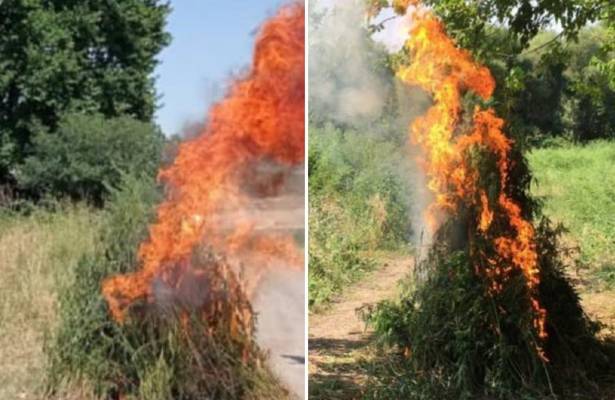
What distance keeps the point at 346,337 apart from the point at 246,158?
2.71 ft

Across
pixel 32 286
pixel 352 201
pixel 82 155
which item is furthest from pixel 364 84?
pixel 82 155

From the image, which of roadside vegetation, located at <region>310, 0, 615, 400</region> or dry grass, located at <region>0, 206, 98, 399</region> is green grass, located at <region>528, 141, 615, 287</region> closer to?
roadside vegetation, located at <region>310, 0, 615, 400</region>

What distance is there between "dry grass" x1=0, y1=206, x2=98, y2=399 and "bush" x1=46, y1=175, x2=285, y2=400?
0.56 ft

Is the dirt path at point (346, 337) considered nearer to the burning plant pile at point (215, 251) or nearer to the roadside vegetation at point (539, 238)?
the roadside vegetation at point (539, 238)

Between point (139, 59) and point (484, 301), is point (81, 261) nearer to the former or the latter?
point (484, 301)

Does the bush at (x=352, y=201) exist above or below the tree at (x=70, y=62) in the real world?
below

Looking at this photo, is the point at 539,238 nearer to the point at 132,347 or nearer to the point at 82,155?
the point at 132,347

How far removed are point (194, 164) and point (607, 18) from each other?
63.3 inches

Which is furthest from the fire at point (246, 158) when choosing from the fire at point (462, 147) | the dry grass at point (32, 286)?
the dry grass at point (32, 286)

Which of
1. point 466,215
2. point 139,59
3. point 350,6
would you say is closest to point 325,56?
point 350,6

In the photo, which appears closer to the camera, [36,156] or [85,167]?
[85,167]

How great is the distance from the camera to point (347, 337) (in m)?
3.34

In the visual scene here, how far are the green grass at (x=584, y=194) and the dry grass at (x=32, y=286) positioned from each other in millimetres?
1852

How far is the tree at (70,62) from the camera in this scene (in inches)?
472
